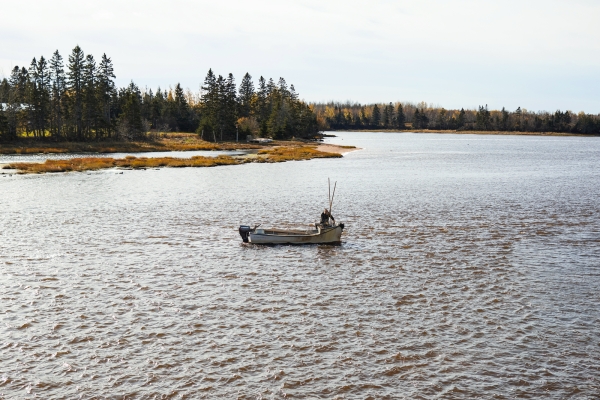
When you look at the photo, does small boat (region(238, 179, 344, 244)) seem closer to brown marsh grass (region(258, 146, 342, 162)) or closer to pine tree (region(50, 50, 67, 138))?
brown marsh grass (region(258, 146, 342, 162))

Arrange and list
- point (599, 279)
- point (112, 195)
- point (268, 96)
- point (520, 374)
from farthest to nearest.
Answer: point (268, 96) < point (112, 195) < point (599, 279) < point (520, 374)

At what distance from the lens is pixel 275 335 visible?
17.3 meters

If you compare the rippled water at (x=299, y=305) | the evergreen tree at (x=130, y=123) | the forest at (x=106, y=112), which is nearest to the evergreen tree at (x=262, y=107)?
the forest at (x=106, y=112)

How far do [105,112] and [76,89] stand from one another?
18.6 m

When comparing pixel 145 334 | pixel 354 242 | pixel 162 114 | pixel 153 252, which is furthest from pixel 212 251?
pixel 162 114

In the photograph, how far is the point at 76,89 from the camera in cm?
12288

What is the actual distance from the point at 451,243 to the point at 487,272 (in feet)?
20.2

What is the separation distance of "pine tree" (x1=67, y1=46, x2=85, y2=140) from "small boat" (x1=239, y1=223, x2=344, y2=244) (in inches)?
3989

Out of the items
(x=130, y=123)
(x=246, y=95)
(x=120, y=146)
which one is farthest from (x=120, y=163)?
(x=246, y=95)

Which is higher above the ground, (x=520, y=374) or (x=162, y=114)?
(x=162, y=114)

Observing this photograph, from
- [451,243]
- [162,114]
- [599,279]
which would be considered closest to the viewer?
[599,279]

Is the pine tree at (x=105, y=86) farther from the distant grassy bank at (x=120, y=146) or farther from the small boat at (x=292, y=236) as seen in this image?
the small boat at (x=292, y=236)

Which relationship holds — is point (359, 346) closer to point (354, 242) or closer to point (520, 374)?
point (520, 374)

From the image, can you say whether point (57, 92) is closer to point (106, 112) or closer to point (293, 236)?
point (106, 112)
